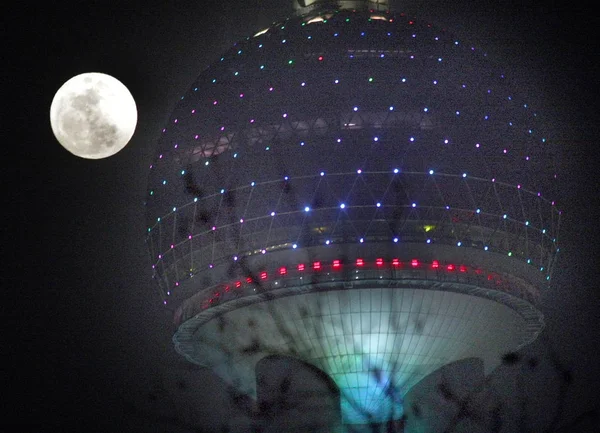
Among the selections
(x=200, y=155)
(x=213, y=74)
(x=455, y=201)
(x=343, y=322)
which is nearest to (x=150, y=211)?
(x=200, y=155)

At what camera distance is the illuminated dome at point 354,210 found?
44.9m

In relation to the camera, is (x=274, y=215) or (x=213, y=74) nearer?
(x=274, y=215)

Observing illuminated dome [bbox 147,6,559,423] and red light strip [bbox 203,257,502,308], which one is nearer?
red light strip [bbox 203,257,502,308]

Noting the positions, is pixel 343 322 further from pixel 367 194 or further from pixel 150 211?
pixel 150 211

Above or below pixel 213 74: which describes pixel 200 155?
below

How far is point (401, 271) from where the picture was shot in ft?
147

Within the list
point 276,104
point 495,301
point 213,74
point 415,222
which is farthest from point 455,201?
point 213,74

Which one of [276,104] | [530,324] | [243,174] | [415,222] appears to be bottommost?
[530,324]

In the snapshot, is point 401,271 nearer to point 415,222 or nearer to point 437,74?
point 415,222

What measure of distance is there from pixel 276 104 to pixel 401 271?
941 cm

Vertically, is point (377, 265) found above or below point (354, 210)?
below

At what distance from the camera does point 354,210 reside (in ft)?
147

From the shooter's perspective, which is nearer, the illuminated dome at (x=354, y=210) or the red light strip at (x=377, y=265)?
the red light strip at (x=377, y=265)

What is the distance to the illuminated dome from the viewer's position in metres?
44.9
